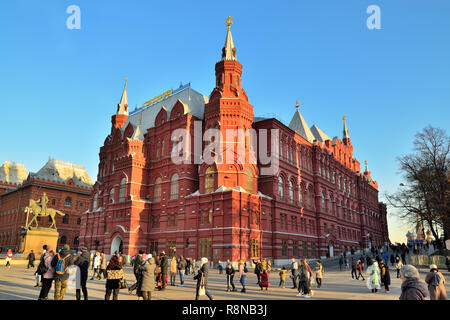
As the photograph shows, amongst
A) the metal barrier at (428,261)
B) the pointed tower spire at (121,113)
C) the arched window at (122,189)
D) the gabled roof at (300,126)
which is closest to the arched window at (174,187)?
the arched window at (122,189)

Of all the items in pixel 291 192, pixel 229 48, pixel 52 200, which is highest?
pixel 229 48

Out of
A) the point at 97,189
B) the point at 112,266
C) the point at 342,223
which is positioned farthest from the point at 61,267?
the point at 342,223

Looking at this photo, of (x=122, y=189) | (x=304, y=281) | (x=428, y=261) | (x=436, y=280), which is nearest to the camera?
(x=436, y=280)

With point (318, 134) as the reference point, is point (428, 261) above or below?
below

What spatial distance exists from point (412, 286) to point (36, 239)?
44141 millimetres

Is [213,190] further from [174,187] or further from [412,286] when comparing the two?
[412,286]

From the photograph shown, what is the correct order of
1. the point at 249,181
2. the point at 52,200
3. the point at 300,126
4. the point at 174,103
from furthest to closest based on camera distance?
1. the point at 52,200
2. the point at 300,126
3. the point at 174,103
4. the point at 249,181

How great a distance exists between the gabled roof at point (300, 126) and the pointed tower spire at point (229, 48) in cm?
1900

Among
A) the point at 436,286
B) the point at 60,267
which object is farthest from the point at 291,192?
the point at 436,286

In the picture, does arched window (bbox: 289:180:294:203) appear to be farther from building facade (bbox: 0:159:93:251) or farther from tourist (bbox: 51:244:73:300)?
building facade (bbox: 0:159:93:251)

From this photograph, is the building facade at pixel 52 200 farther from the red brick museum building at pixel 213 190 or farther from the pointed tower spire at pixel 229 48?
the pointed tower spire at pixel 229 48

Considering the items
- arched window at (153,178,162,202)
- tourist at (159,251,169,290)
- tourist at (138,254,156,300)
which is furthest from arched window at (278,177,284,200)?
tourist at (138,254,156,300)

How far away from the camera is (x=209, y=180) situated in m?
39.1

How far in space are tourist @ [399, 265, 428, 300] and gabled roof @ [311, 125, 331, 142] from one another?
57.8 metres
